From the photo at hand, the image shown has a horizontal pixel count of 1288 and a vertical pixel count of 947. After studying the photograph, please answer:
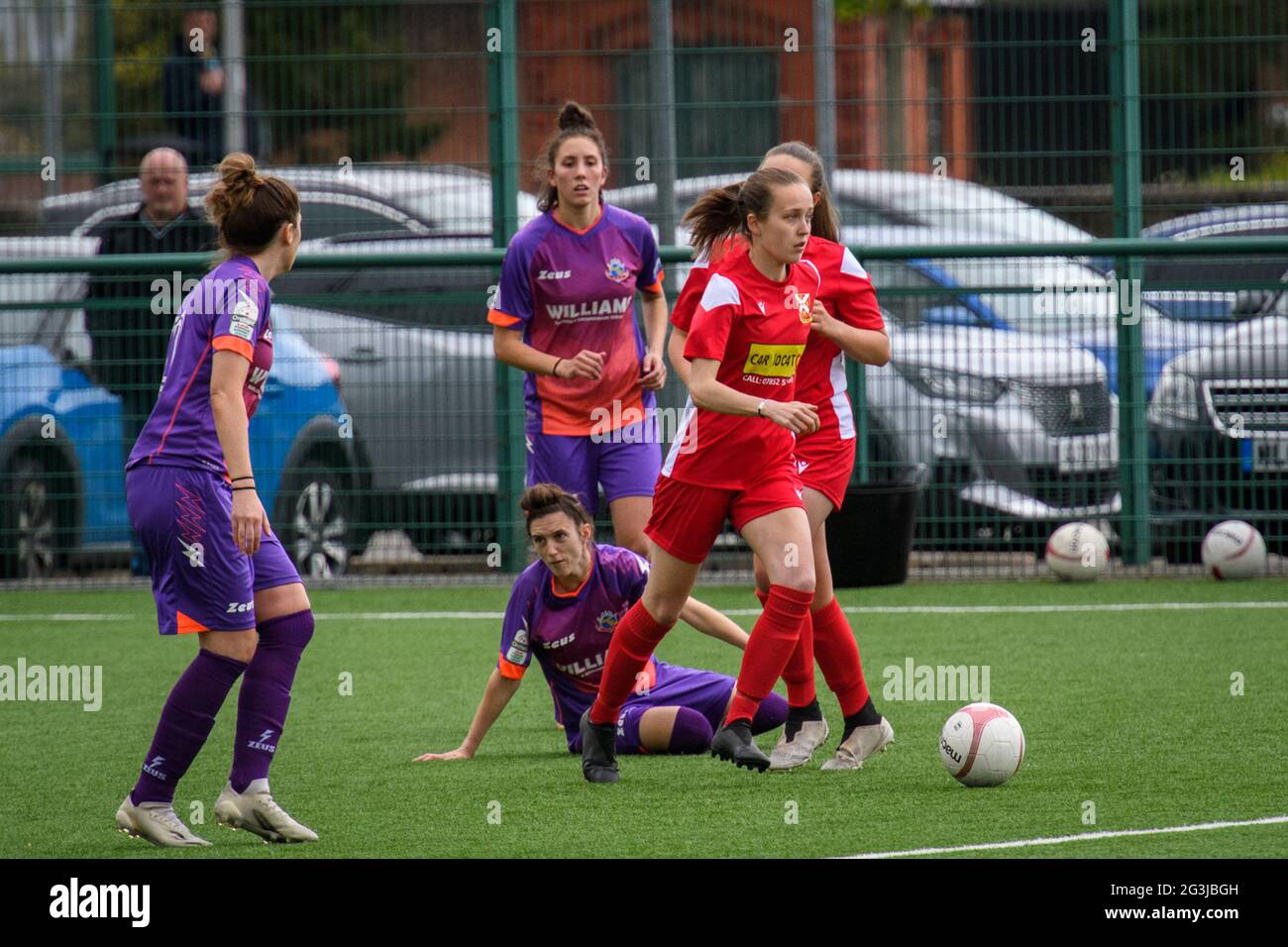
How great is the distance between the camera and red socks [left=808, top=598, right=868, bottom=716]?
6242mm

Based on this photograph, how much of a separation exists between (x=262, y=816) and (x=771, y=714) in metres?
2.05

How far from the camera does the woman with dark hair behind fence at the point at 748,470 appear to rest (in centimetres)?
580

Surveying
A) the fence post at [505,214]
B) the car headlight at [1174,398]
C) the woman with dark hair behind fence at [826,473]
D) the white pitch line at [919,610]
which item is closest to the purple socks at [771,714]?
the woman with dark hair behind fence at [826,473]

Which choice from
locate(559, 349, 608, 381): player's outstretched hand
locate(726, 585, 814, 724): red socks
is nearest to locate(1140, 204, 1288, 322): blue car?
locate(559, 349, 608, 381): player's outstretched hand

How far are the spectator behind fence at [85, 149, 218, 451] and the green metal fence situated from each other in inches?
1.0

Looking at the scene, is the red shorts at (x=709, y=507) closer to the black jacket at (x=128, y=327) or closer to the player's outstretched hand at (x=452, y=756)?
the player's outstretched hand at (x=452, y=756)

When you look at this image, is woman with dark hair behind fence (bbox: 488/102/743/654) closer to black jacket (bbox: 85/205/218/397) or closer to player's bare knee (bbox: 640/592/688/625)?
player's bare knee (bbox: 640/592/688/625)

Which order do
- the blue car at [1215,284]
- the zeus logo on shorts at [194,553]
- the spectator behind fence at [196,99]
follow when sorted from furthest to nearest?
1. the spectator behind fence at [196,99]
2. the blue car at [1215,284]
3. the zeus logo on shorts at [194,553]

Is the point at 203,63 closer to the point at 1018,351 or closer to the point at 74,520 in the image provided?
the point at 74,520

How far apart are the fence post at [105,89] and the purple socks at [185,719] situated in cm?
719

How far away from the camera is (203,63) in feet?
37.4

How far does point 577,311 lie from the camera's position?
7578mm

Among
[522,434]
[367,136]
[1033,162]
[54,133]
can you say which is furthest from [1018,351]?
[54,133]

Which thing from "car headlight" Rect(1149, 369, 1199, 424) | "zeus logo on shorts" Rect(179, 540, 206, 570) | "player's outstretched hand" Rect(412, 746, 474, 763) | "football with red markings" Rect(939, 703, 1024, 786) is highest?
"car headlight" Rect(1149, 369, 1199, 424)
